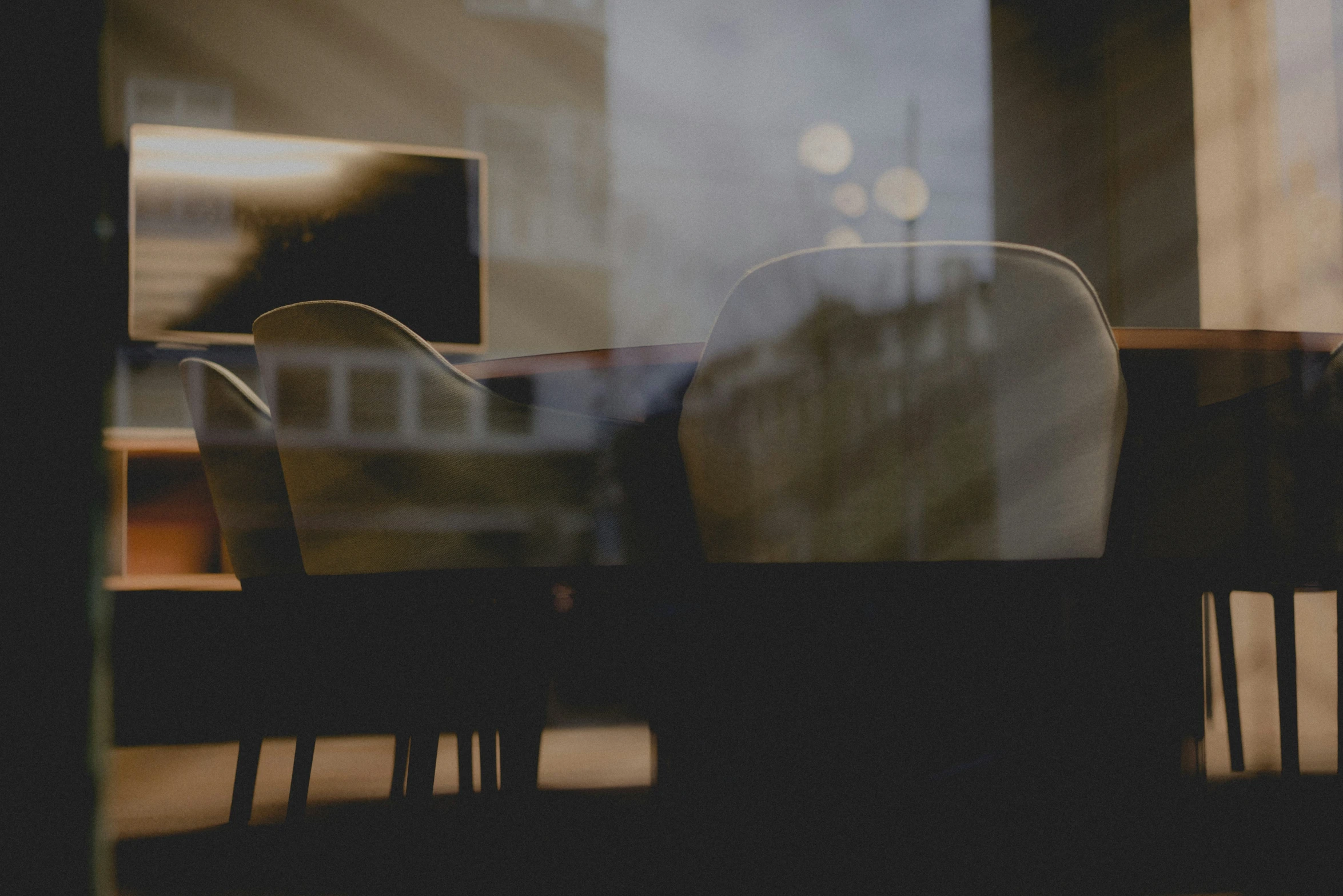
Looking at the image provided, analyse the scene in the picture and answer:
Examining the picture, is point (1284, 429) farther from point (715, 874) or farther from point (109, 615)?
point (109, 615)

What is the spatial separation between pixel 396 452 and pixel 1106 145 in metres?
3.31

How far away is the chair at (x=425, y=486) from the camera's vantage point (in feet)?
3.47

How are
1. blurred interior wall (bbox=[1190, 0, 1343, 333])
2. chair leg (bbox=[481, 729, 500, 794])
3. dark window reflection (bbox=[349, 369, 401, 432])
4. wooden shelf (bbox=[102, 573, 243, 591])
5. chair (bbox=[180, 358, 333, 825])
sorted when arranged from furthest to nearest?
blurred interior wall (bbox=[1190, 0, 1343, 333]) < wooden shelf (bbox=[102, 573, 243, 591]) < chair leg (bbox=[481, 729, 500, 794]) < chair (bbox=[180, 358, 333, 825]) < dark window reflection (bbox=[349, 369, 401, 432])

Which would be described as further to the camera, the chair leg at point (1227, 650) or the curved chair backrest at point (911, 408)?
the chair leg at point (1227, 650)


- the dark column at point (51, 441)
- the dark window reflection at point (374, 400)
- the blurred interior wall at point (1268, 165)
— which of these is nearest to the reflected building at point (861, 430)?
the dark window reflection at point (374, 400)

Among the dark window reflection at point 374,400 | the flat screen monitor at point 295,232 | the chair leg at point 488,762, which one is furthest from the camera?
the flat screen monitor at point 295,232

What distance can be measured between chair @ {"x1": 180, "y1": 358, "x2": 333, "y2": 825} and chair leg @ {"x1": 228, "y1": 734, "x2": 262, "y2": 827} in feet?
0.19

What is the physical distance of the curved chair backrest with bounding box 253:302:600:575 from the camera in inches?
41.6

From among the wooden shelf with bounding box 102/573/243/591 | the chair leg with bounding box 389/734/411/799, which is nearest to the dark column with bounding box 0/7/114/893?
the chair leg with bounding box 389/734/411/799

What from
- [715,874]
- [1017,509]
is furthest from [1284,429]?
[715,874]

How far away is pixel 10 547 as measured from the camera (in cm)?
33

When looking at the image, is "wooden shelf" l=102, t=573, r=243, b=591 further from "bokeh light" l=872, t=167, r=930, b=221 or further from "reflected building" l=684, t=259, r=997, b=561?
"bokeh light" l=872, t=167, r=930, b=221

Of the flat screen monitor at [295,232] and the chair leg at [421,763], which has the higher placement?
the flat screen monitor at [295,232]

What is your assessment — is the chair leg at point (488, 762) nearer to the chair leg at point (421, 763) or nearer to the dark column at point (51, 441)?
the chair leg at point (421, 763)
